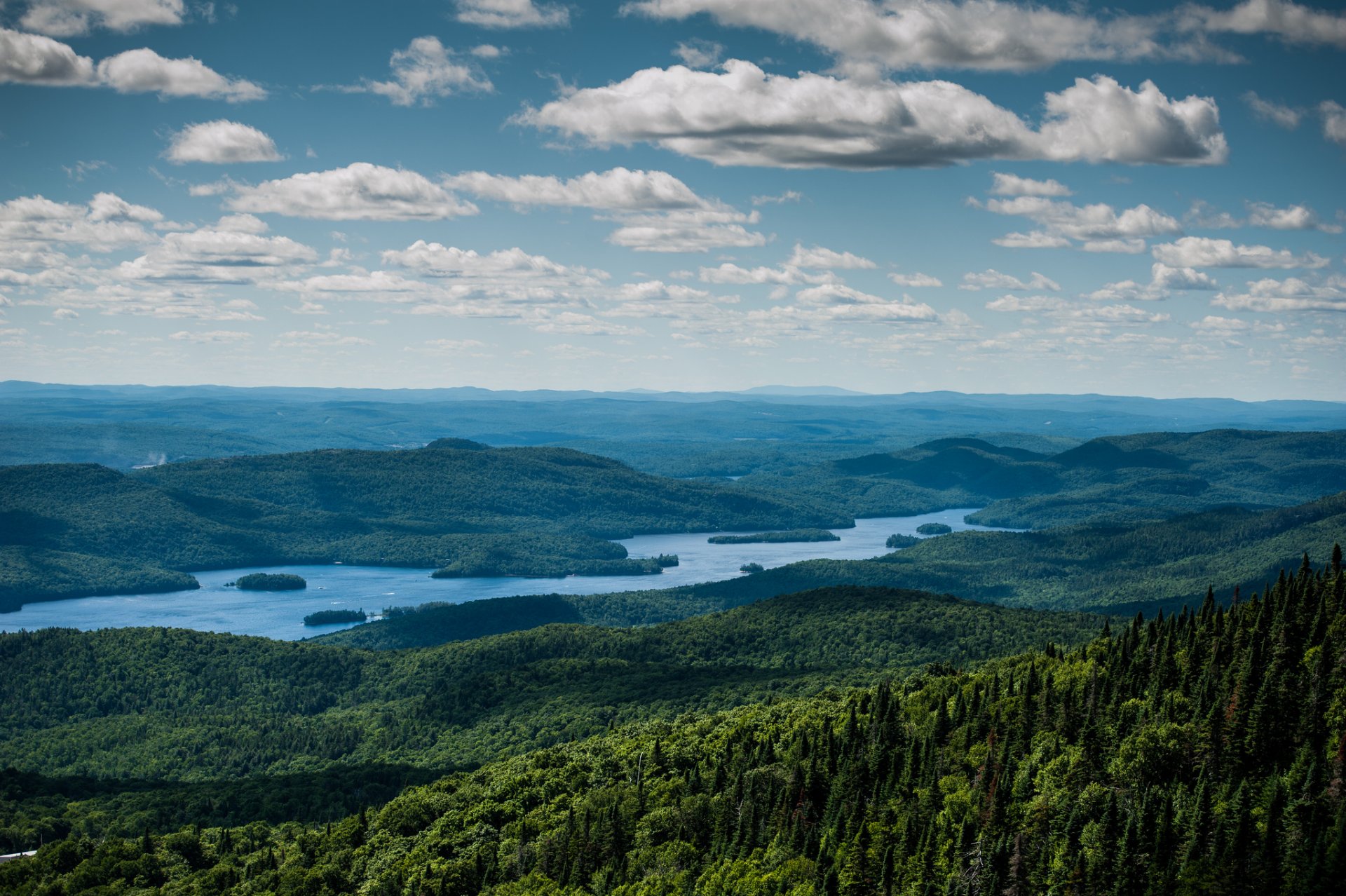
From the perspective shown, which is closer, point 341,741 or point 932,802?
point 932,802

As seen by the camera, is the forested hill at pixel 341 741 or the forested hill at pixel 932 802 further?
the forested hill at pixel 341 741

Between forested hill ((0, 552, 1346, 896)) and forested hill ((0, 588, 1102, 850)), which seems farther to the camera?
forested hill ((0, 588, 1102, 850))

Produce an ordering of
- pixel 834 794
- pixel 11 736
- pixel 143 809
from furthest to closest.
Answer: pixel 11 736 < pixel 143 809 < pixel 834 794

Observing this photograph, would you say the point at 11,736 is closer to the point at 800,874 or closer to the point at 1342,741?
the point at 800,874

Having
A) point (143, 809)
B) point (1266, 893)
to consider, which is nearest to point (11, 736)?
point (143, 809)

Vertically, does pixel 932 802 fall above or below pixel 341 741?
above

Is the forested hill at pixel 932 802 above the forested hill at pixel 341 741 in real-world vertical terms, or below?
above

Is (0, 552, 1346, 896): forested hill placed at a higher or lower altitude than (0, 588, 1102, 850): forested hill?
higher

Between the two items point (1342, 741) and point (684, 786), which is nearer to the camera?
point (1342, 741)
